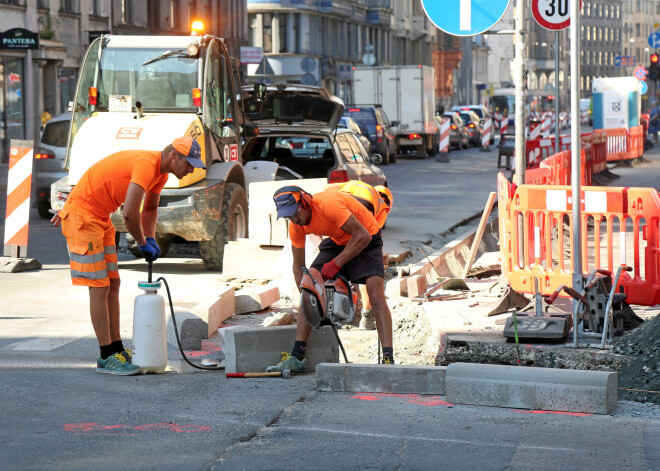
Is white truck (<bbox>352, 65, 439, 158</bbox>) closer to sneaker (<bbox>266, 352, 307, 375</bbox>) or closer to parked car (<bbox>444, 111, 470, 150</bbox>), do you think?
parked car (<bbox>444, 111, 470, 150</bbox>)

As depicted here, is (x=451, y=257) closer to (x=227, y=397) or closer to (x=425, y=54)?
(x=227, y=397)

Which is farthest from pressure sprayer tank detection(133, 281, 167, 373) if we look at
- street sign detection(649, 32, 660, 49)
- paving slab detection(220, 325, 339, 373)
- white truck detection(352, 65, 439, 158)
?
street sign detection(649, 32, 660, 49)

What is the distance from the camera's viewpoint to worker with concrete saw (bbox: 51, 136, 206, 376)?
7812 mm

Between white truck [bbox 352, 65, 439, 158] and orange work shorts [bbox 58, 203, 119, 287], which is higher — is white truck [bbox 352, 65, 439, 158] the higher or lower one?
the higher one

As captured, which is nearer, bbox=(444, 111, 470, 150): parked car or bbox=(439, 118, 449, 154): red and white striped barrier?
bbox=(439, 118, 449, 154): red and white striped barrier

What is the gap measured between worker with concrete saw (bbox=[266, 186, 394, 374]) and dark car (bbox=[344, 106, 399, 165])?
1086 inches

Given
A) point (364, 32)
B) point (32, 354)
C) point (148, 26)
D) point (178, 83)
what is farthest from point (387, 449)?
point (364, 32)

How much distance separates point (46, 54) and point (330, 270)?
28891 millimetres

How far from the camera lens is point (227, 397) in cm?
721

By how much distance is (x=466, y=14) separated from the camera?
34.5 feet

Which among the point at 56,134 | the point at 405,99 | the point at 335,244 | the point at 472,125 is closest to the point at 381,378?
the point at 335,244

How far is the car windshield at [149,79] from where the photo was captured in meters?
13.6

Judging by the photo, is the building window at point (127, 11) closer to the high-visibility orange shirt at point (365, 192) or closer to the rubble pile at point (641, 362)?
the high-visibility orange shirt at point (365, 192)

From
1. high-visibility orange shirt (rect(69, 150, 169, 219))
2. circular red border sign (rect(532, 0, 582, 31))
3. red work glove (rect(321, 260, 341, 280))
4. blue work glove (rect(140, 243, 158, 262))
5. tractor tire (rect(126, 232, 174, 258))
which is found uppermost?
circular red border sign (rect(532, 0, 582, 31))
